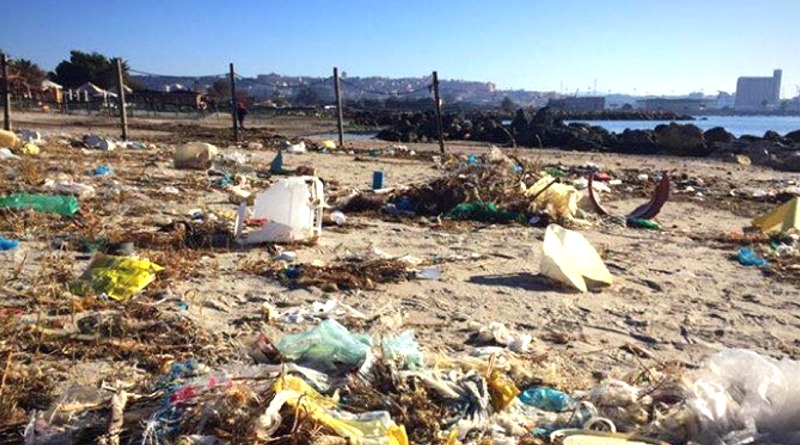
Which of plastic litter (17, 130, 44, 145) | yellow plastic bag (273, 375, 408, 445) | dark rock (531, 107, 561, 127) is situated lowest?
yellow plastic bag (273, 375, 408, 445)

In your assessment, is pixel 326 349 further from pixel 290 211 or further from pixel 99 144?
pixel 99 144

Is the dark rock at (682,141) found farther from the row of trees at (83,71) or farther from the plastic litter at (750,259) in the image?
the row of trees at (83,71)

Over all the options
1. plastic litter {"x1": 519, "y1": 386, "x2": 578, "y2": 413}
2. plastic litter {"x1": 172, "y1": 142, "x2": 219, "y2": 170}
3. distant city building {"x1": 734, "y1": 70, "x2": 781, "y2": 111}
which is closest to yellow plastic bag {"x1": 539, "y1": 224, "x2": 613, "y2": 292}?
plastic litter {"x1": 519, "y1": 386, "x2": 578, "y2": 413}

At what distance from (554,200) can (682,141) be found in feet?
56.7

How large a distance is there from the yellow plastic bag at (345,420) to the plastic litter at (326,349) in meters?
0.34

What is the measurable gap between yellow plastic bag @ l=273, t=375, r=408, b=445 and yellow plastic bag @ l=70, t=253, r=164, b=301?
2177 millimetres

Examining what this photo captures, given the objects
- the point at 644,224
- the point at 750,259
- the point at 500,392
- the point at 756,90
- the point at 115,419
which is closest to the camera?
the point at 115,419

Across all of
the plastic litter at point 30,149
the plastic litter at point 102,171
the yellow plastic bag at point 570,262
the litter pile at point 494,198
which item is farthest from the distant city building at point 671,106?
the yellow plastic bag at point 570,262

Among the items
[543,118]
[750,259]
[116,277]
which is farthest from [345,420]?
[543,118]

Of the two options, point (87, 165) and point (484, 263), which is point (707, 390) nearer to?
point (484, 263)

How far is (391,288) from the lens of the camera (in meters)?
5.14

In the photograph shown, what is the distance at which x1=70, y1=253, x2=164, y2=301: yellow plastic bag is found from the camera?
4484 mm

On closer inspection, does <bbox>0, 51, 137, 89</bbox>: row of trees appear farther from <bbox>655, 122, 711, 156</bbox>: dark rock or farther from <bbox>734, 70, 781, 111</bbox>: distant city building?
<bbox>734, 70, 781, 111</bbox>: distant city building

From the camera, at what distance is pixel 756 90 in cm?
18462
